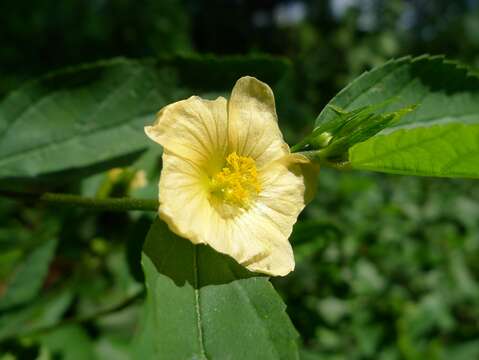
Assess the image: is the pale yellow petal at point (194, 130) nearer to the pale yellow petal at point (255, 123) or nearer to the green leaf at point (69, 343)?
the pale yellow petal at point (255, 123)

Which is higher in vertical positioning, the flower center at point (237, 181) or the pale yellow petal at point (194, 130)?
the pale yellow petal at point (194, 130)

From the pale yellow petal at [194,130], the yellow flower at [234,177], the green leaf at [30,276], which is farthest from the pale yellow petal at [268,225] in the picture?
the green leaf at [30,276]

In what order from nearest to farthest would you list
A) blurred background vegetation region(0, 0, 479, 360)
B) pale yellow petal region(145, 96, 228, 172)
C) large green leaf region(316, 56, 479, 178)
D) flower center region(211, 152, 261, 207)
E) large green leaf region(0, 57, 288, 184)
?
large green leaf region(316, 56, 479, 178)
pale yellow petal region(145, 96, 228, 172)
flower center region(211, 152, 261, 207)
large green leaf region(0, 57, 288, 184)
blurred background vegetation region(0, 0, 479, 360)

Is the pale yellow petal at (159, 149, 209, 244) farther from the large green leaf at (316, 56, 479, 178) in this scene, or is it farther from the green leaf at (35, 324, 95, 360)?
the green leaf at (35, 324, 95, 360)

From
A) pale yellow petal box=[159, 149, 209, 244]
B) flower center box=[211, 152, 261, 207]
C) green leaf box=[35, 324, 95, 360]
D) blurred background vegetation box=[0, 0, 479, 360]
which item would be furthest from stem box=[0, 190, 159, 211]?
green leaf box=[35, 324, 95, 360]

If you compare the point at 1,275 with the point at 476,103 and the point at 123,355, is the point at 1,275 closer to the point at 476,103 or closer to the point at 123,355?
the point at 123,355
